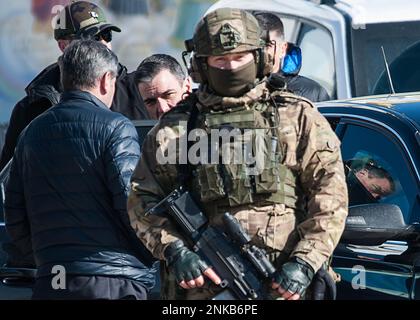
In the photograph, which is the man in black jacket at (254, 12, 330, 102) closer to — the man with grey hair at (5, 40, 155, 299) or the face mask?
the man with grey hair at (5, 40, 155, 299)

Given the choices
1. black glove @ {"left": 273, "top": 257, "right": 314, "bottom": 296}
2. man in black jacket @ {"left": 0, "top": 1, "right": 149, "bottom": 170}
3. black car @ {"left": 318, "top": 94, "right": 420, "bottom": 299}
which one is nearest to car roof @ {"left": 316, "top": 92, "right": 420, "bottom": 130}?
black car @ {"left": 318, "top": 94, "right": 420, "bottom": 299}

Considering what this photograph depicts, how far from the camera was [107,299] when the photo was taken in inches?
189

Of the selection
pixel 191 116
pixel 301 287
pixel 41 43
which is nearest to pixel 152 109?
pixel 191 116

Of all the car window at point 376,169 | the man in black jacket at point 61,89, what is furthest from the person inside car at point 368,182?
the man in black jacket at point 61,89

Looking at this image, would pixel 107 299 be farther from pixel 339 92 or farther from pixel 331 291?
pixel 339 92

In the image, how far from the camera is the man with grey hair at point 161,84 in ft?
19.5

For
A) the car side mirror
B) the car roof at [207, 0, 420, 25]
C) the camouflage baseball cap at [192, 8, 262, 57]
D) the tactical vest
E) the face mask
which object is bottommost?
the car roof at [207, 0, 420, 25]

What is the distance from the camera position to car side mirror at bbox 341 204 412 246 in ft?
15.5

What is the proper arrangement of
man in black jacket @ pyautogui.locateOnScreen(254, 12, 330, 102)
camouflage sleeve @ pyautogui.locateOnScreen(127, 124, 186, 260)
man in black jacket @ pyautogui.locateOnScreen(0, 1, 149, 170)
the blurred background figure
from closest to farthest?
camouflage sleeve @ pyautogui.locateOnScreen(127, 124, 186, 260)
man in black jacket @ pyautogui.locateOnScreen(254, 12, 330, 102)
man in black jacket @ pyautogui.locateOnScreen(0, 1, 149, 170)
the blurred background figure

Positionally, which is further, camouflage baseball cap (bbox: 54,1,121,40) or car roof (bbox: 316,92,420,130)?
camouflage baseball cap (bbox: 54,1,121,40)

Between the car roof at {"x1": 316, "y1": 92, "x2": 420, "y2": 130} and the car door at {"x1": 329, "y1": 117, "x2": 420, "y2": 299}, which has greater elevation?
the car roof at {"x1": 316, "y1": 92, "x2": 420, "y2": 130}

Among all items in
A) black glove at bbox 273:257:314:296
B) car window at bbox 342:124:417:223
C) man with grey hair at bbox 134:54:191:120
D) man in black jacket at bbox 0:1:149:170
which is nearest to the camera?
black glove at bbox 273:257:314:296

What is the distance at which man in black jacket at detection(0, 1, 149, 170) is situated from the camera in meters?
6.54

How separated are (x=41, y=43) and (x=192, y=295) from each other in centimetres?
618
